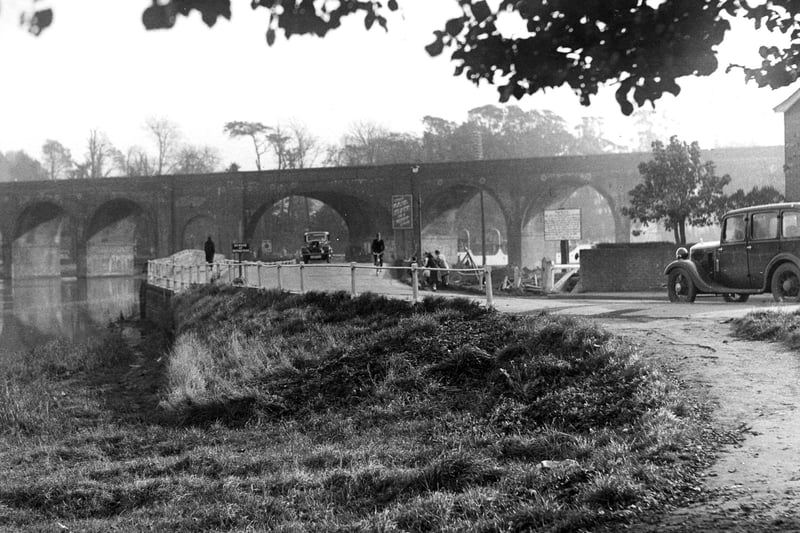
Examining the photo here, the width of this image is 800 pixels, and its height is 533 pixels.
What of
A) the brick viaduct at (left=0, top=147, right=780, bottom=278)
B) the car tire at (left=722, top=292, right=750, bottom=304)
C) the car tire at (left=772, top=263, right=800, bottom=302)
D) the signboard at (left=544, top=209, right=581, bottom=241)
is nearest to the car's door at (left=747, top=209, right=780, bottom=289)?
the car tire at (left=772, top=263, right=800, bottom=302)

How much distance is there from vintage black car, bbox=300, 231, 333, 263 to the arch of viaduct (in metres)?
8.81

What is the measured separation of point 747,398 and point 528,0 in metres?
3.43

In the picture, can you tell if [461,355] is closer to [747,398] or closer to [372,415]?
[372,415]

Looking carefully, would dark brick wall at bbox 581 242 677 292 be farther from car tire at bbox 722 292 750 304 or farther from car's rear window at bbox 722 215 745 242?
car's rear window at bbox 722 215 745 242

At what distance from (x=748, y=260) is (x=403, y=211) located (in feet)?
118

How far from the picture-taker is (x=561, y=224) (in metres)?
25.7

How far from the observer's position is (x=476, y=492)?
14.0 feet

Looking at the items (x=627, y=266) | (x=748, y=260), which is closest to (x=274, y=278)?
(x=627, y=266)

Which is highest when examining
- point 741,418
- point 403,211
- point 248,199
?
point 248,199

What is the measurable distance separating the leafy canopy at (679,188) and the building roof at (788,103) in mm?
3491

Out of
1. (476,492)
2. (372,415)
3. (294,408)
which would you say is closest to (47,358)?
(294,408)

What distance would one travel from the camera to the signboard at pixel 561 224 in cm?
2558

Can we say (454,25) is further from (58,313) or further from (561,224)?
(58,313)

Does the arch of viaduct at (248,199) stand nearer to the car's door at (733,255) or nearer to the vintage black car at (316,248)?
the vintage black car at (316,248)
